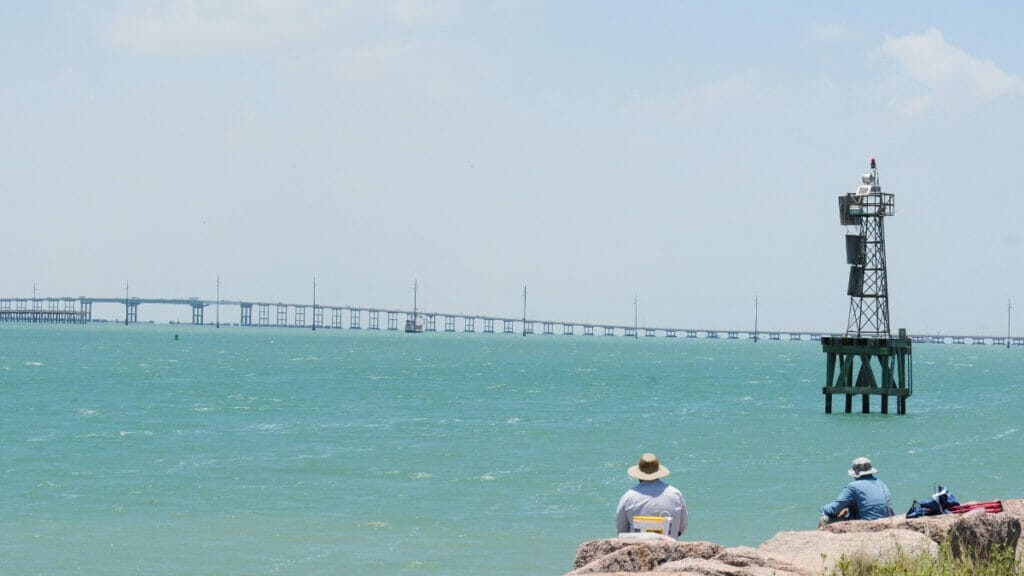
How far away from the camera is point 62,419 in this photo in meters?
47.1

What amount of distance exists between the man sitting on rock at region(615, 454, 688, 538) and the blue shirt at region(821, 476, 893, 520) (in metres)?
2.10

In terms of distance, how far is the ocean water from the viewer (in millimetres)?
20906

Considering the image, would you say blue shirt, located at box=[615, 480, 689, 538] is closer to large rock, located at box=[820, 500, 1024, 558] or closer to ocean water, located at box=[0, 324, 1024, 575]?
large rock, located at box=[820, 500, 1024, 558]

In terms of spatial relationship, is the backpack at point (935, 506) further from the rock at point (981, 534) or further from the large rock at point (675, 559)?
the large rock at point (675, 559)

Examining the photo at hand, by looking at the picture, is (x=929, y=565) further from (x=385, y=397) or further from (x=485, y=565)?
(x=385, y=397)

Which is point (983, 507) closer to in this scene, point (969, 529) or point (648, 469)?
point (969, 529)

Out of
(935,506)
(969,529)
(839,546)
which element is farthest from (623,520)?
(935,506)

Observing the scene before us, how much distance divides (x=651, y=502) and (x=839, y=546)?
1.59 metres

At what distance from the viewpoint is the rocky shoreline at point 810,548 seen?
981 cm

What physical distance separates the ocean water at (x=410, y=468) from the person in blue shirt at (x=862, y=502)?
21.1 ft

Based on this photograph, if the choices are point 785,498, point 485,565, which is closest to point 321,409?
point 785,498

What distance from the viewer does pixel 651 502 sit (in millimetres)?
11875

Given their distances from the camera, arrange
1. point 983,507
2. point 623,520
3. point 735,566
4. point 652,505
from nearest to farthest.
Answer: point 735,566
point 652,505
point 623,520
point 983,507

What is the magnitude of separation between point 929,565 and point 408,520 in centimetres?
1466
